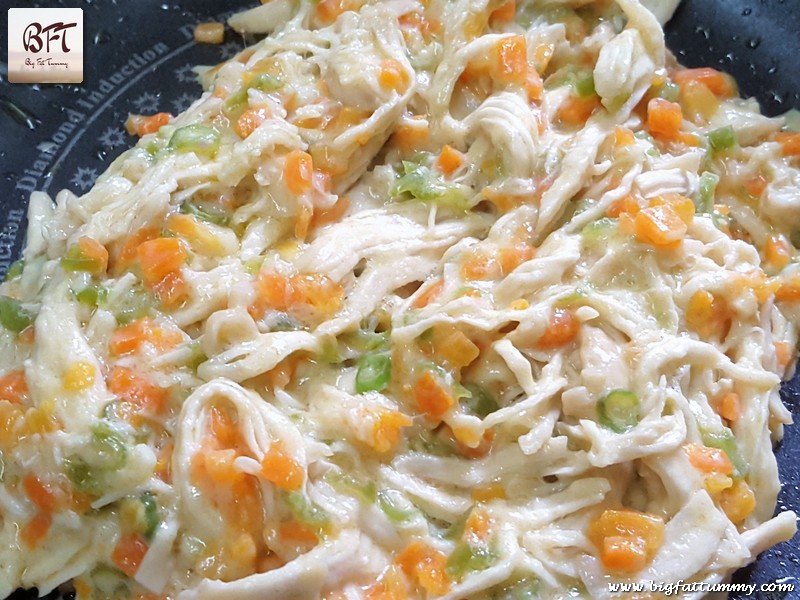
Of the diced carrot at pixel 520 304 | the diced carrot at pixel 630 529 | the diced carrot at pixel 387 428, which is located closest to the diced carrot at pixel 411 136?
the diced carrot at pixel 520 304

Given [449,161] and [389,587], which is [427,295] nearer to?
[449,161]

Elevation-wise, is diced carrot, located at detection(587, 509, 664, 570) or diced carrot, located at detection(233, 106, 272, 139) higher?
diced carrot, located at detection(233, 106, 272, 139)

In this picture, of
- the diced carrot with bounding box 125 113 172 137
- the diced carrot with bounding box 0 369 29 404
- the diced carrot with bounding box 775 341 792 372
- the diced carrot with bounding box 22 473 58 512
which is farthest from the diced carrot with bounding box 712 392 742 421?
the diced carrot with bounding box 125 113 172 137

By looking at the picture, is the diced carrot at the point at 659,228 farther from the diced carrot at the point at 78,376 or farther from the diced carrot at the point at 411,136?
the diced carrot at the point at 78,376

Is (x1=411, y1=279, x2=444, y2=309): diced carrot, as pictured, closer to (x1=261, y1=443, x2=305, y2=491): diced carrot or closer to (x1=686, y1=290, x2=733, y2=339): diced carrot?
(x1=261, y1=443, x2=305, y2=491): diced carrot

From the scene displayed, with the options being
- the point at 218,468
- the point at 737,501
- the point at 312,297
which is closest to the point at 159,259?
the point at 312,297

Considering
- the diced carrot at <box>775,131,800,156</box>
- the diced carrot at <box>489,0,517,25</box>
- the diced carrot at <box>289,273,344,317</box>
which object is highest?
the diced carrot at <box>489,0,517,25</box>

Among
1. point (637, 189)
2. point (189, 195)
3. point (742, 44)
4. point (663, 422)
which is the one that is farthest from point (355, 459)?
point (742, 44)
